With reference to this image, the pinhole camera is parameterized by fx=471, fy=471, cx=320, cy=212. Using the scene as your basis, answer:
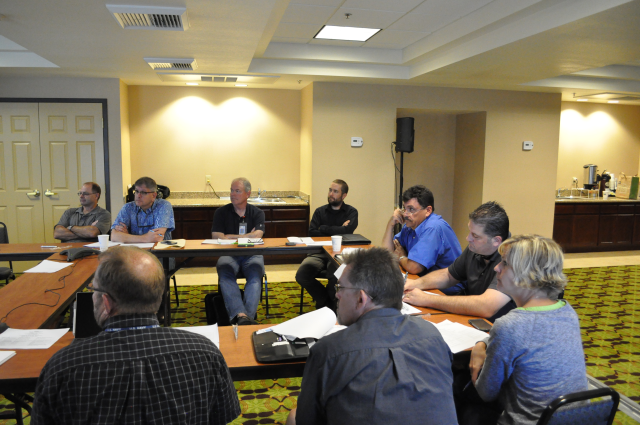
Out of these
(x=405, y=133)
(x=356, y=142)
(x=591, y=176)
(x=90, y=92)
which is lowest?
(x=591, y=176)

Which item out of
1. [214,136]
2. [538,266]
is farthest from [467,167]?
[538,266]

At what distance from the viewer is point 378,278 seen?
4.71ft

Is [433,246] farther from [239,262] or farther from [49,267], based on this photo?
[49,267]

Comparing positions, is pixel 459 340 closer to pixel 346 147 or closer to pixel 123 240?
pixel 123 240

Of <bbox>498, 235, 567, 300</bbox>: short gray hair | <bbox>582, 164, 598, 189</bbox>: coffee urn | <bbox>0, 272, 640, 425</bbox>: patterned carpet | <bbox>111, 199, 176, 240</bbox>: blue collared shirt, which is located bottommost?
<bbox>0, 272, 640, 425</bbox>: patterned carpet

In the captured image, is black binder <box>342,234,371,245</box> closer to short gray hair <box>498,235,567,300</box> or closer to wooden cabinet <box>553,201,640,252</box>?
short gray hair <box>498,235,567,300</box>

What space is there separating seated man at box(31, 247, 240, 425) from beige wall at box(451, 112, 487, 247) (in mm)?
6083

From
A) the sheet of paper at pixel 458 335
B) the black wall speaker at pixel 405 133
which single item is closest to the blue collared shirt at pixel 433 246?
the sheet of paper at pixel 458 335

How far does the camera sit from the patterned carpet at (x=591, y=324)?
112 inches

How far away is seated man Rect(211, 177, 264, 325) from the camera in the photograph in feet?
12.1

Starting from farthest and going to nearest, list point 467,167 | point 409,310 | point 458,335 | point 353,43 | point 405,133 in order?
1. point 467,167
2. point 405,133
3. point 353,43
4. point 409,310
5. point 458,335

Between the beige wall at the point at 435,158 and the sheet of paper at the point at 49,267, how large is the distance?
5.13m

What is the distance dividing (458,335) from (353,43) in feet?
13.1

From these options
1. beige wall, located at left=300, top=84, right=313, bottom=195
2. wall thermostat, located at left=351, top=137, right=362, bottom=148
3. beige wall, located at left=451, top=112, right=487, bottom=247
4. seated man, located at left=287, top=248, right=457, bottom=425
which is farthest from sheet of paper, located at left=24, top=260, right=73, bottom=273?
beige wall, located at left=451, top=112, right=487, bottom=247
